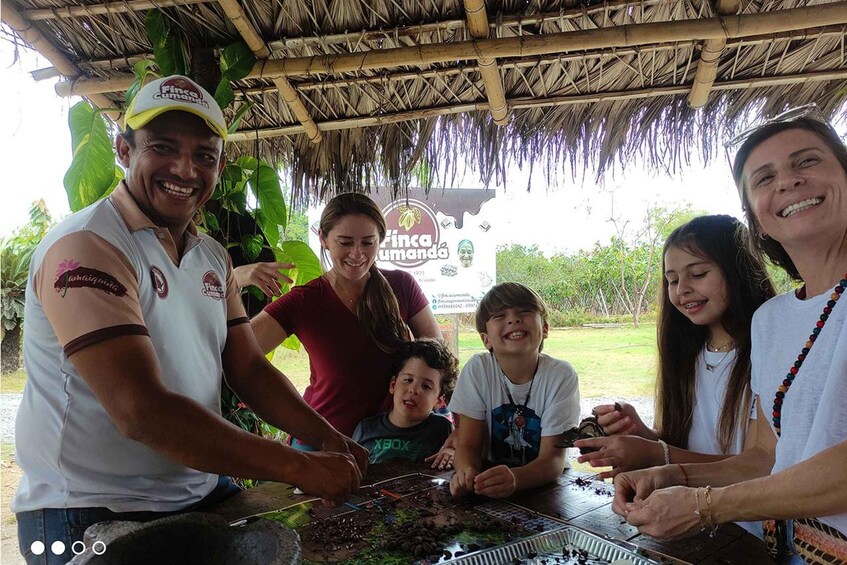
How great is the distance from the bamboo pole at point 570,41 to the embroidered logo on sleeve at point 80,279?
1.78 meters

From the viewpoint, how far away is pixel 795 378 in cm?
137

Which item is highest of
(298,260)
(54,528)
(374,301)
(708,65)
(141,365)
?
(708,65)

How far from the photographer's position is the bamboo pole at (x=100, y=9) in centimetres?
252

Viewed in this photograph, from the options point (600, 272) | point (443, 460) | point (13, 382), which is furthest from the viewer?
point (600, 272)

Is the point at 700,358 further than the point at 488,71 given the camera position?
No

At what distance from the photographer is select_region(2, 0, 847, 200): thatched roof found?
2537 millimetres

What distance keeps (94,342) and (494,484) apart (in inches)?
46.6

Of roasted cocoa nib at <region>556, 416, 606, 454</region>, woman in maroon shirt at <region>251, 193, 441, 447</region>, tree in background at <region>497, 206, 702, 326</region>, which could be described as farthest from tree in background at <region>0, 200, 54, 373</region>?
tree in background at <region>497, 206, 702, 326</region>

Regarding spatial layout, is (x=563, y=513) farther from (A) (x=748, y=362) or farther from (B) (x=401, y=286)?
(B) (x=401, y=286)

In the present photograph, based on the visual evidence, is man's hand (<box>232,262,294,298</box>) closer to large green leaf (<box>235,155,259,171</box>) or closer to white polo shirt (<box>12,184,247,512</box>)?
large green leaf (<box>235,155,259,171</box>)

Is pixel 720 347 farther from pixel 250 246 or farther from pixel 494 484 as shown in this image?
pixel 250 246

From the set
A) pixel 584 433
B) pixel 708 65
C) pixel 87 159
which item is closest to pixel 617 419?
pixel 584 433

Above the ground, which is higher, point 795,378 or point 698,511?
point 795,378

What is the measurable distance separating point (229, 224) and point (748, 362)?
8.81 ft
